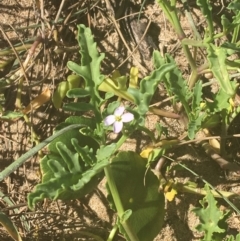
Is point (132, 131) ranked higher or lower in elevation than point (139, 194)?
higher

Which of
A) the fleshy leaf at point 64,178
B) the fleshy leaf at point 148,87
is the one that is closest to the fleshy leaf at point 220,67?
the fleshy leaf at point 148,87

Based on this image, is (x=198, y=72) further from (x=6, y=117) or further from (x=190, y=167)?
(x=6, y=117)

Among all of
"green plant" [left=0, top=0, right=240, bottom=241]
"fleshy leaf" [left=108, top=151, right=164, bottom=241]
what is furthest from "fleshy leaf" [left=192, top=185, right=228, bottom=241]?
"fleshy leaf" [left=108, top=151, right=164, bottom=241]

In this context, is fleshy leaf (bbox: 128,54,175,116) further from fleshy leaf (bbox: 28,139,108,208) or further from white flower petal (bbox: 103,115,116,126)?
fleshy leaf (bbox: 28,139,108,208)

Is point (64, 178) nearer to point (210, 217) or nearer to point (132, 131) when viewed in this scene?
point (132, 131)

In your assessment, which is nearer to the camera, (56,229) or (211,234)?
(211,234)

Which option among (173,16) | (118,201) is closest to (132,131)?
(118,201)

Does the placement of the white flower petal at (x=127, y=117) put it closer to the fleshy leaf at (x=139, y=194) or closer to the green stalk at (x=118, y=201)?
the green stalk at (x=118, y=201)

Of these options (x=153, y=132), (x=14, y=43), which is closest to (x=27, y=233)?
(x=153, y=132)
